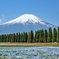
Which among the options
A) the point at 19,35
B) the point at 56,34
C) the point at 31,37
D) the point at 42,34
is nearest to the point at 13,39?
the point at 19,35

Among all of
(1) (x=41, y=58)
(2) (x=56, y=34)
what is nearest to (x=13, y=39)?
(2) (x=56, y=34)

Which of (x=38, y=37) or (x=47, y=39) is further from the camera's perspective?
(x=38, y=37)

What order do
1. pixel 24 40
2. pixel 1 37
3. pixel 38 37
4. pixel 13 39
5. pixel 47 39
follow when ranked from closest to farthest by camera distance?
pixel 47 39, pixel 38 37, pixel 24 40, pixel 13 39, pixel 1 37

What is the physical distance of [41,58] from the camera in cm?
3347

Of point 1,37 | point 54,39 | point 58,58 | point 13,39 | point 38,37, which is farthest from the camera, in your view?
point 1,37

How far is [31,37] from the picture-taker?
410 feet

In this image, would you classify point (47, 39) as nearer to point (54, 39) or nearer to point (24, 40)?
point (54, 39)

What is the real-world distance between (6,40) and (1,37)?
239 inches

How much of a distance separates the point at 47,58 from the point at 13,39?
10790cm

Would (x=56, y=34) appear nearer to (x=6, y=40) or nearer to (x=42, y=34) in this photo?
(x=42, y=34)

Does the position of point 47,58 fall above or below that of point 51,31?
below

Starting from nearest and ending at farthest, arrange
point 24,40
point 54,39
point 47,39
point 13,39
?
point 54,39 < point 47,39 < point 24,40 < point 13,39

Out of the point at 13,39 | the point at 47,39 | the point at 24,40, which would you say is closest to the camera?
the point at 47,39

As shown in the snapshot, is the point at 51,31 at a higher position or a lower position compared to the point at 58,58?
higher
